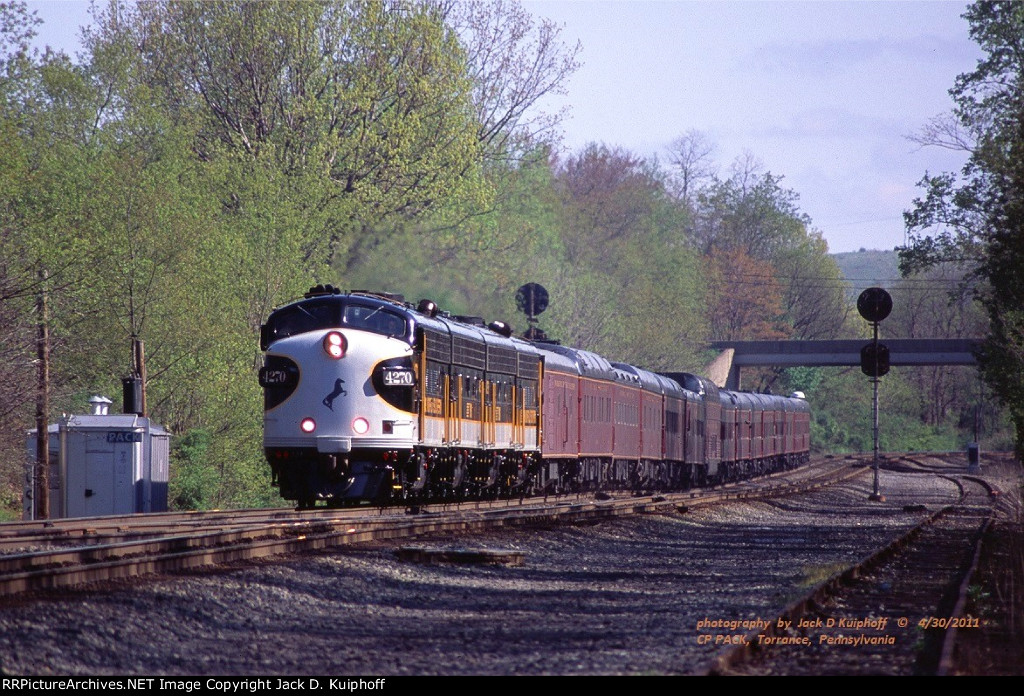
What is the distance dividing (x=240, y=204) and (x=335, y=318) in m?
18.5

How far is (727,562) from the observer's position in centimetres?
1786

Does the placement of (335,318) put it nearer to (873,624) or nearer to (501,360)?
(501,360)

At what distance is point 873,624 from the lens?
37.1 ft

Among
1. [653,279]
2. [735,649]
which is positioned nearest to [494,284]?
[735,649]

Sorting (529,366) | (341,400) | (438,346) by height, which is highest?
(438,346)

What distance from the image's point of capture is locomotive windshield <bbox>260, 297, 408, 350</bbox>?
2197 cm

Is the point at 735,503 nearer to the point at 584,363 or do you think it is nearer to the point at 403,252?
the point at 584,363

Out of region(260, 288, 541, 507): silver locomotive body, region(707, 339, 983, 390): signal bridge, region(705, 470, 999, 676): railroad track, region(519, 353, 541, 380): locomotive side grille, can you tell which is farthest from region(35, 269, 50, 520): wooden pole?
region(707, 339, 983, 390): signal bridge

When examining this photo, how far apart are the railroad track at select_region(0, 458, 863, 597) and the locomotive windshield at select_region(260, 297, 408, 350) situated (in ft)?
9.56

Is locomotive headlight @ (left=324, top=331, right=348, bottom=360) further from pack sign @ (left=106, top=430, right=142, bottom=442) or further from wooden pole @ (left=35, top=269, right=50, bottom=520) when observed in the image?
wooden pole @ (left=35, top=269, right=50, bottom=520)

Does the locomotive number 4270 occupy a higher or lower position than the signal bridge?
lower

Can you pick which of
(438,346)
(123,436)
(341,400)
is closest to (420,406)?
(438,346)

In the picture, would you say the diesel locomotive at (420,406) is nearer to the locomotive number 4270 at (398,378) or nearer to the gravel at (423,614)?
the locomotive number 4270 at (398,378)

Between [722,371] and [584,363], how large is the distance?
50.6 meters
